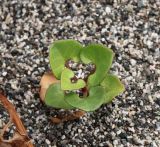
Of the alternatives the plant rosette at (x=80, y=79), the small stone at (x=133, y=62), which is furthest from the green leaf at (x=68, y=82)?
the small stone at (x=133, y=62)

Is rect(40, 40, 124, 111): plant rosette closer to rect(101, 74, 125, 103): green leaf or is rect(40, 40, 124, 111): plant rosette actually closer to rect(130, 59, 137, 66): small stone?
rect(101, 74, 125, 103): green leaf

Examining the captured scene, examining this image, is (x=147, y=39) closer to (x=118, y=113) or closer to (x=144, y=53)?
(x=144, y=53)

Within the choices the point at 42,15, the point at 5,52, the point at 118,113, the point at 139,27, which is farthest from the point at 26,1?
the point at 118,113

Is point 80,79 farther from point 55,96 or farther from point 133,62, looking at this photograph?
point 133,62

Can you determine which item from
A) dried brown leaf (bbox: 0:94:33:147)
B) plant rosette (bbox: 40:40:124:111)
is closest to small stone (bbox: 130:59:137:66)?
plant rosette (bbox: 40:40:124:111)

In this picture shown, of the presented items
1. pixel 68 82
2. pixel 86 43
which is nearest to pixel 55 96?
pixel 68 82

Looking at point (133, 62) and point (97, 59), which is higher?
point (97, 59)
